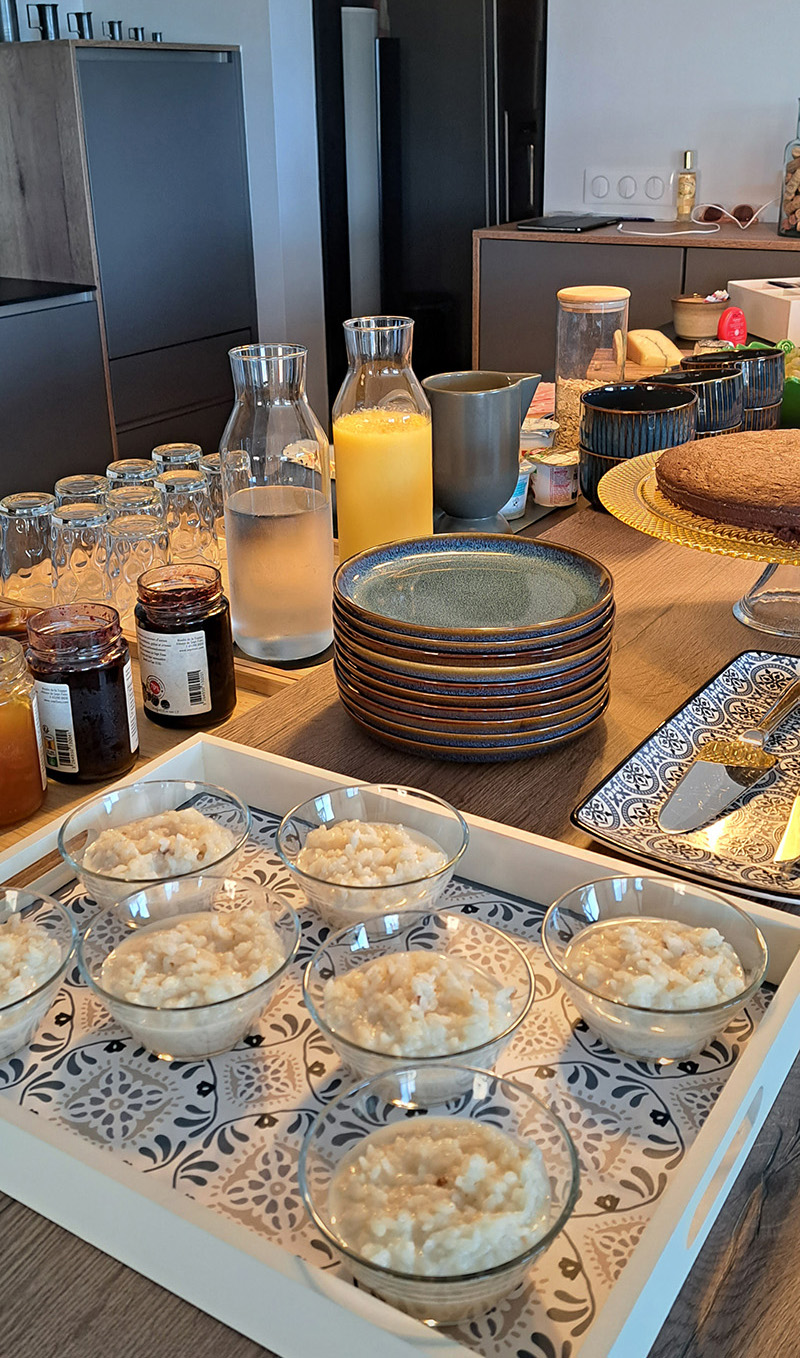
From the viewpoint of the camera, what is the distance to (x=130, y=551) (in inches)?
49.8

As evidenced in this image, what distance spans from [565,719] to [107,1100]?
0.50m

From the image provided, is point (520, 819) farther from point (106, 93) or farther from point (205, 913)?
point (106, 93)

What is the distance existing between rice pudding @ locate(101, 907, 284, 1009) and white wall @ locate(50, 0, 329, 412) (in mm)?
3651

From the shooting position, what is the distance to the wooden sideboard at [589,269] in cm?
339

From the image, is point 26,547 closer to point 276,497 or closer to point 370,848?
point 276,497

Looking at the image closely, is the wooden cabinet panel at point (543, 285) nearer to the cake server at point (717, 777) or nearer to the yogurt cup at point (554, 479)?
the yogurt cup at point (554, 479)

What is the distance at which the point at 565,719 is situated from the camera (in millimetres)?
992

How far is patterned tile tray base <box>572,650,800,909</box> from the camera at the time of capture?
0.84m

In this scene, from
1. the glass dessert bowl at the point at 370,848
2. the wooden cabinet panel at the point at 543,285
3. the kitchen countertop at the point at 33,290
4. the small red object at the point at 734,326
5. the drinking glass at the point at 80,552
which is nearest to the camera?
the glass dessert bowl at the point at 370,848

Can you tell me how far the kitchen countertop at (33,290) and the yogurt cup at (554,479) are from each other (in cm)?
217

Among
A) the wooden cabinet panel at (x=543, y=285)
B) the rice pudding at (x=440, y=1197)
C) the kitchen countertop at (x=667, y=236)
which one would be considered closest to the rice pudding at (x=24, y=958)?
the rice pudding at (x=440, y=1197)

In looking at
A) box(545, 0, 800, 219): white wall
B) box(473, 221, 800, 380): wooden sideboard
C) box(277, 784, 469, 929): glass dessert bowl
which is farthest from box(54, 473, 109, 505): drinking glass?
box(545, 0, 800, 219): white wall

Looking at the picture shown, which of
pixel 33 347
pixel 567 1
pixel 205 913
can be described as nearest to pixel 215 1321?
pixel 205 913

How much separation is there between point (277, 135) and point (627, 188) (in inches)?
46.8
